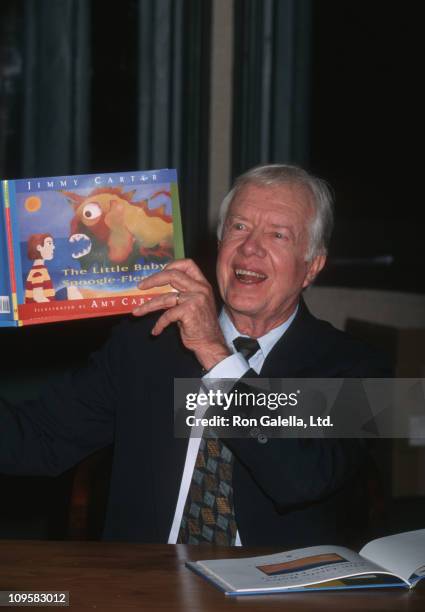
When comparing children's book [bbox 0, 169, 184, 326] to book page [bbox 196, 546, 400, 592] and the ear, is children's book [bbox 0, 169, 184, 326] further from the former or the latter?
book page [bbox 196, 546, 400, 592]

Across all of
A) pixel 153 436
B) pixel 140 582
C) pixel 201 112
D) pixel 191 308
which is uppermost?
pixel 201 112

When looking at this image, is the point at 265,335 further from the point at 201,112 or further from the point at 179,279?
the point at 201,112

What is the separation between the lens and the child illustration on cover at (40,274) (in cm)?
147

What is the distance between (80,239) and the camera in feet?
4.87

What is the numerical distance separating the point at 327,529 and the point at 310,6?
2.14 meters

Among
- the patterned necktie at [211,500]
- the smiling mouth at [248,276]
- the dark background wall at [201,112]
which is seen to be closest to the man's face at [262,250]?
the smiling mouth at [248,276]

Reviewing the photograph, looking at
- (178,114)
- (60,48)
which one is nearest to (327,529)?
(178,114)

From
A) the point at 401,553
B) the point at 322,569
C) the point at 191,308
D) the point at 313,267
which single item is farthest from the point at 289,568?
the point at 313,267

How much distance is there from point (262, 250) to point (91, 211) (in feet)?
1.35

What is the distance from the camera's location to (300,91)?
3.09 metres

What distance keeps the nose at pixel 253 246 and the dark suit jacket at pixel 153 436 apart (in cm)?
18

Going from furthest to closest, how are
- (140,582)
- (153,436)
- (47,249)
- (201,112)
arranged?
(201,112) < (153,436) < (47,249) < (140,582)

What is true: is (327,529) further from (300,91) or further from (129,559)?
(300,91)

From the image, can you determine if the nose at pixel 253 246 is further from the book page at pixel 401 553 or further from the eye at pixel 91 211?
the book page at pixel 401 553
